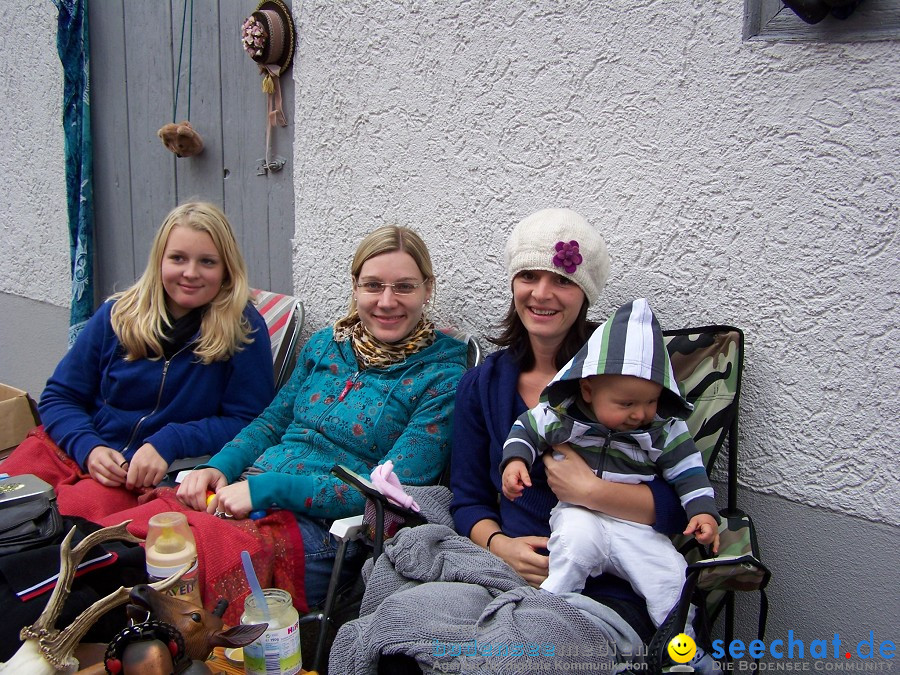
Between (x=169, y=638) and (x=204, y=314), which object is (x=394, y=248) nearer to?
(x=204, y=314)

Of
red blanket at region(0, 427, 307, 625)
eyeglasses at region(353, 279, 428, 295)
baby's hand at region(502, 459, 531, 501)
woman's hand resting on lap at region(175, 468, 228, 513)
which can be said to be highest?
eyeglasses at region(353, 279, 428, 295)

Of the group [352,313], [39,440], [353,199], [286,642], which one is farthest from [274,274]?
[286,642]

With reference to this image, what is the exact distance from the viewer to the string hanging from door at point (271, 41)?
3.39 metres

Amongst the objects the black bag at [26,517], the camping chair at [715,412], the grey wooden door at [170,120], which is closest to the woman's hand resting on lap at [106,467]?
the black bag at [26,517]

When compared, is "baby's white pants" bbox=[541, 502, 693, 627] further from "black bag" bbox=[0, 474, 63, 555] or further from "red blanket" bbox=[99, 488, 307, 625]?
"black bag" bbox=[0, 474, 63, 555]

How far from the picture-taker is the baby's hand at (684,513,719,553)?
1842mm

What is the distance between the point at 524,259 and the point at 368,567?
106 cm

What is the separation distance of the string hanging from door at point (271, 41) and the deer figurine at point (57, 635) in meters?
2.56

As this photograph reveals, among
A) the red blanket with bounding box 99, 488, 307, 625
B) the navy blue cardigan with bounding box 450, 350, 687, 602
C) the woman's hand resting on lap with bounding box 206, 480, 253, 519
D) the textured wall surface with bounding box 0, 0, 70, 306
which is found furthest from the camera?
the textured wall surface with bounding box 0, 0, 70, 306

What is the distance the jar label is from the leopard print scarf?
1.03 metres

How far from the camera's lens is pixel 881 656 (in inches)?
82.2

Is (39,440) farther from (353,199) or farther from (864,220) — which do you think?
(864,220)

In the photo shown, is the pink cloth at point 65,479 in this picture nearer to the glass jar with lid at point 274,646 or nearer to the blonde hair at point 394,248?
the glass jar with lid at point 274,646

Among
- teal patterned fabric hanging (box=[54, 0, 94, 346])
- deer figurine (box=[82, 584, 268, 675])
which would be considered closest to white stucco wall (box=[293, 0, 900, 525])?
deer figurine (box=[82, 584, 268, 675])
